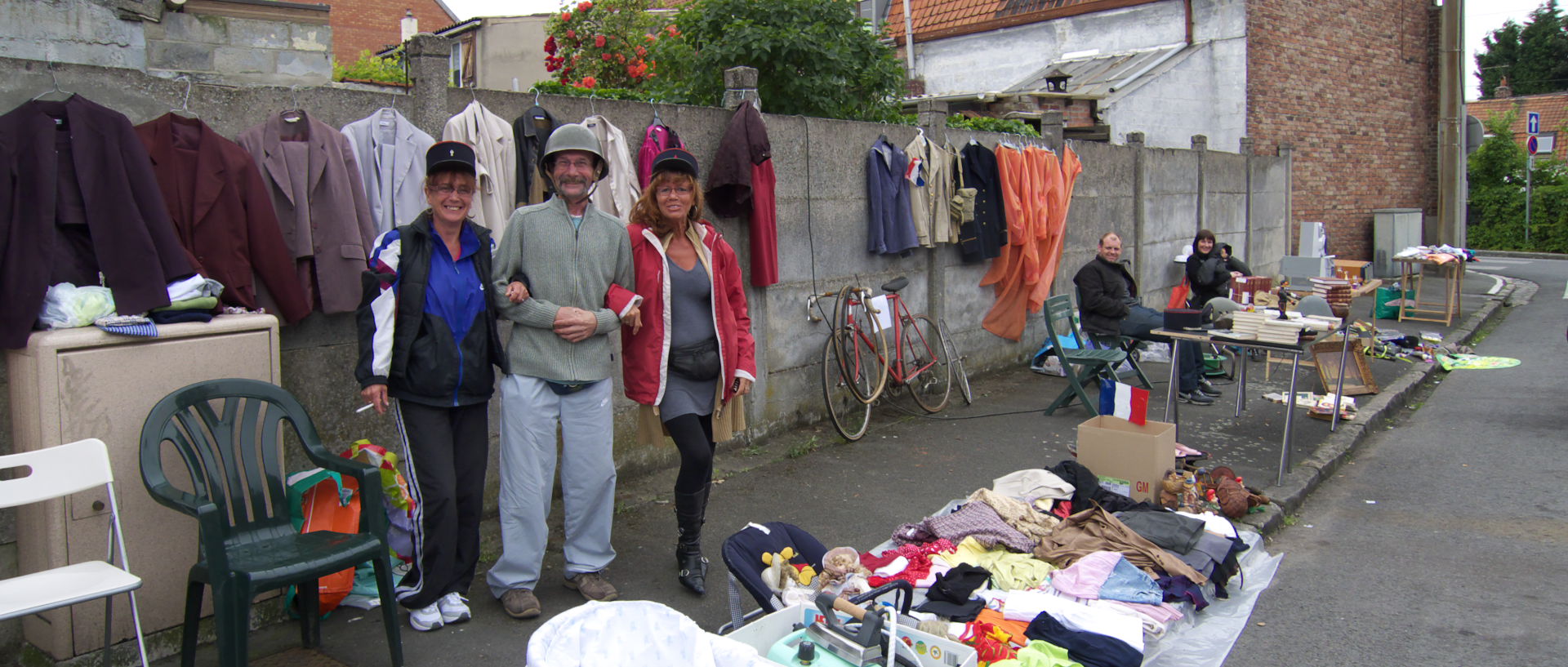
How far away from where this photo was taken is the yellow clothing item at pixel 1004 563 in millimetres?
4402

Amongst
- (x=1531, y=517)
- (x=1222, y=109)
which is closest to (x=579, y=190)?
(x=1531, y=517)

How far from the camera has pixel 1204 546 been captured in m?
4.80

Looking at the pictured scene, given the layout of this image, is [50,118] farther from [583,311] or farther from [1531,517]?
[1531,517]

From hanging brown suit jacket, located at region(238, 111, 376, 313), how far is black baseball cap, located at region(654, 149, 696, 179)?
4.41 ft

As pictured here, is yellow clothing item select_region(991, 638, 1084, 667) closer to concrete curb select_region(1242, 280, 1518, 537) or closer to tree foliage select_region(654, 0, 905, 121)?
concrete curb select_region(1242, 280, 1518, 537)

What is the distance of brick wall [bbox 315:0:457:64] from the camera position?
30.3 meters

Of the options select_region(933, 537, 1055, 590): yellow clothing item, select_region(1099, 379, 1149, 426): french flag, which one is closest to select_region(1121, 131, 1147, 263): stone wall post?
select_region(1099, 379, 1149, 426): french flag

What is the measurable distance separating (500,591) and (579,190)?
1697 mm

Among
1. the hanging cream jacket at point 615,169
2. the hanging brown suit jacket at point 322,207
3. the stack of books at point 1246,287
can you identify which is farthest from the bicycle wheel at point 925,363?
the hanging brown suit jacket at point 322,207

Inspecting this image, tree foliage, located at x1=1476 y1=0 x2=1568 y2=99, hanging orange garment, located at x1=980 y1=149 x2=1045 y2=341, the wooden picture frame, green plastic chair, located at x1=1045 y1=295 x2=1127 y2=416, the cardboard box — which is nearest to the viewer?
the cardboard box

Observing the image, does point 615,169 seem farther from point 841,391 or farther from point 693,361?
point 841,391

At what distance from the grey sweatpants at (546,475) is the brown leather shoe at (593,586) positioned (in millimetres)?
37

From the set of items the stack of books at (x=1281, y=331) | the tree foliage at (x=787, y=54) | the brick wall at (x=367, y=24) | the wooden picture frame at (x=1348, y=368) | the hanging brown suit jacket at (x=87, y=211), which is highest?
the brick wall at (x=367, y=24)

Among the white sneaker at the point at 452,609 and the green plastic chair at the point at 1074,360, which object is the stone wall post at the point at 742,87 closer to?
the green plastic chair at the point at 1074,360
